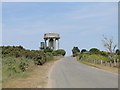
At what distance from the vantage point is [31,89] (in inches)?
638

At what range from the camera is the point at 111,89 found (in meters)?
15.2

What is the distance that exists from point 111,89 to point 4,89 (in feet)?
17.4

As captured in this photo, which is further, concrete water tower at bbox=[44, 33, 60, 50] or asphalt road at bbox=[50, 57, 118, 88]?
concrete water tower at bbox=[44, 33, 60, 50]

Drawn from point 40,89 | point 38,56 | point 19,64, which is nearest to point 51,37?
point 38,56

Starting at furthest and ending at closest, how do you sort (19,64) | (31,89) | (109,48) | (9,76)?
(109,48) < (19,64) < (9,76) < (31,89)

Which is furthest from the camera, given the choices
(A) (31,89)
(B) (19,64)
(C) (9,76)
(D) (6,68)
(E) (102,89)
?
(B) (19,64)

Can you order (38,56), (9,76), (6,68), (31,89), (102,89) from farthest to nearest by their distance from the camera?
(38,56) < (6,68) < (9,76) < (31,89) < (102,89)

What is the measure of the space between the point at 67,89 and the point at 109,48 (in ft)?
166

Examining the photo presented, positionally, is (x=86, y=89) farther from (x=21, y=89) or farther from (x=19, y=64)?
(x=19, y=64)

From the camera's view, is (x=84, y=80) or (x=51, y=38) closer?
(x=84, y=80)

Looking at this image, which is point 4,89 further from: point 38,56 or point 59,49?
point 59,49

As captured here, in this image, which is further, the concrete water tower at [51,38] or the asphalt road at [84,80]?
the concrete water tower at [51,38]

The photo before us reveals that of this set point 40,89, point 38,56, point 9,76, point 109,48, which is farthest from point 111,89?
point 109,48

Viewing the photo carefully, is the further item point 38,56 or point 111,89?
point 38,56
